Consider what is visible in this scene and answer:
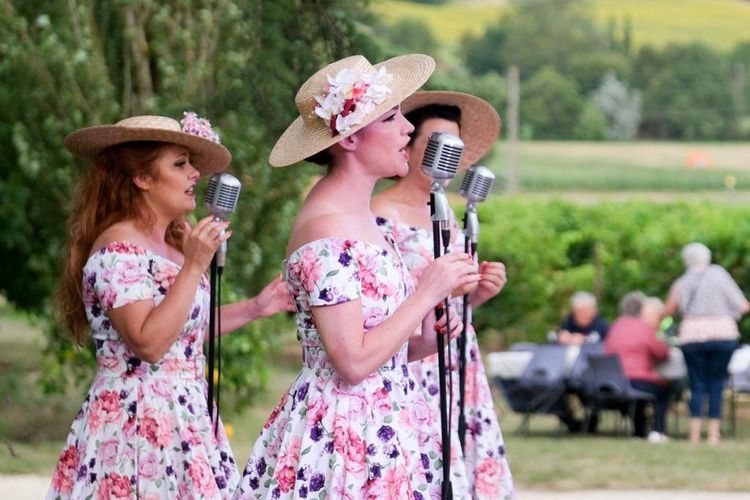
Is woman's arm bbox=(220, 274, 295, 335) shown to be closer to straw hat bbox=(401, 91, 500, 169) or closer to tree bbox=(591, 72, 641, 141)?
straw hat bbox=(401, 91, 500, 169)

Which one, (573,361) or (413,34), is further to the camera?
(413,34)

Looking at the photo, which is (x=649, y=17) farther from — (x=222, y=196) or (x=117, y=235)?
(x=222, y=196)

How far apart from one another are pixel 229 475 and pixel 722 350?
7986 millimetres

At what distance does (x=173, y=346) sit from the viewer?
492cm

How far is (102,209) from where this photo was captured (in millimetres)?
5016

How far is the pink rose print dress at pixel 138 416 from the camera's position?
481 centimetres

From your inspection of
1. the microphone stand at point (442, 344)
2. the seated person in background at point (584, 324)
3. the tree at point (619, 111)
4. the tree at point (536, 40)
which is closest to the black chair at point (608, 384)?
the seated person in background at point (584, 324)

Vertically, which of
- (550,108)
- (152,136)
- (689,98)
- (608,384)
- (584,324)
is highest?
(689,98)

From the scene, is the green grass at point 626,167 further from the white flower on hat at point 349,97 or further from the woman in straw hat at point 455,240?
the white flower on hat at point 349,97

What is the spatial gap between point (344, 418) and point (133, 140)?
149cm

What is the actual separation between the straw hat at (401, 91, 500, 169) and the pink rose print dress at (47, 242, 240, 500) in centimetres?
109

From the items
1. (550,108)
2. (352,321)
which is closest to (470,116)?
(352,321)

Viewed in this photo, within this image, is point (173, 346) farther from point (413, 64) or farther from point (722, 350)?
point (722, 350)

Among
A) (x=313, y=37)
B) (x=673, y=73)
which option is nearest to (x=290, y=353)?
(x=313, y=37)
